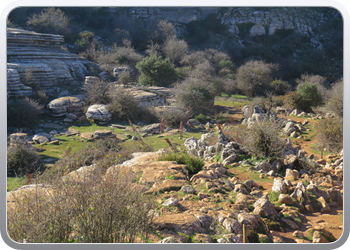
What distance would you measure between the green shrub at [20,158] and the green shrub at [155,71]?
39.4ft

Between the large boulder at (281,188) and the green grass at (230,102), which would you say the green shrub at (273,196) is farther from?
the green grass at (230,102)

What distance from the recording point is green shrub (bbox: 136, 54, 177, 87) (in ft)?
59.5

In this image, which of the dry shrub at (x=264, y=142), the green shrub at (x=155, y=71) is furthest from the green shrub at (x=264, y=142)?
the green shrub at (x=155, y=71)

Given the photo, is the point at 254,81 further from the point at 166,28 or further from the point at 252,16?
the point at 252,16

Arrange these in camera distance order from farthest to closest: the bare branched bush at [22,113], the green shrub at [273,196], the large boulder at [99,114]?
the large boulder at [99,114]
the bare branched bush at [22,113]
the green shrub at [273,196]

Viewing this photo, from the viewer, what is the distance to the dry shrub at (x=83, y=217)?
2.48m

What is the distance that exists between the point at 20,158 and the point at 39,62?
32.1 ft

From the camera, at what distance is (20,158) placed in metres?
6.94

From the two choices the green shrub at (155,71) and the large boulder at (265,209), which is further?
the green shrub at (155,71)

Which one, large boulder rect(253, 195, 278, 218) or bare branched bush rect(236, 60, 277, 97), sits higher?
large boulder rect(253, 195, 278, 218)

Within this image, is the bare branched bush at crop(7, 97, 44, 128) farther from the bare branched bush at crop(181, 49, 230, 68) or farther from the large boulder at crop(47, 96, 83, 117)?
the bare branched bush at crop(181, 49, 230, 68)

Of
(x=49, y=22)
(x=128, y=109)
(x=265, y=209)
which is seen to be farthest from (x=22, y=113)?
(x=49, y=22)

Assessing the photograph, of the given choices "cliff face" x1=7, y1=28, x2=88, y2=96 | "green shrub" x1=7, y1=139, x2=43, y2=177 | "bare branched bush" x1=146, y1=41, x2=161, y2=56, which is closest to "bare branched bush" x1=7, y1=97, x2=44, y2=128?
"cliff face" x1=7, y1=28, x2=88, y2=96

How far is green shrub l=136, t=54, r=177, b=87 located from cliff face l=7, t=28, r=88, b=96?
12.9 feet
